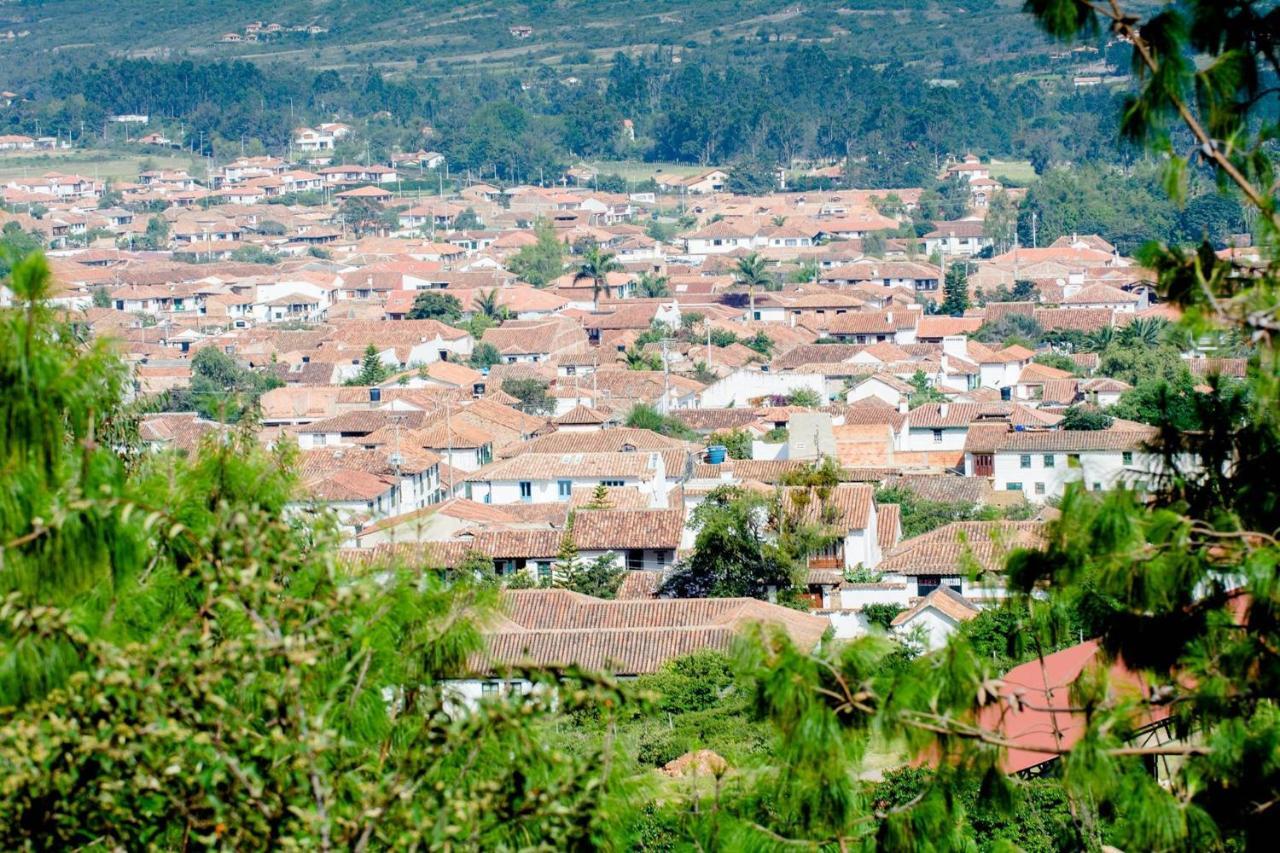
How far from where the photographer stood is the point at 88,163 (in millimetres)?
71500

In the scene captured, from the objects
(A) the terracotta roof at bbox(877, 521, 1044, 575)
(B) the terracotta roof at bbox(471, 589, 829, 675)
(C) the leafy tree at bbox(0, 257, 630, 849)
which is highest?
(C) the leafy tree at bbox(0, 257, 630, 849)

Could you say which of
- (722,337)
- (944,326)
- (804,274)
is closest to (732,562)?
(944,326)

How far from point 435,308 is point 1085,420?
60.2 ft

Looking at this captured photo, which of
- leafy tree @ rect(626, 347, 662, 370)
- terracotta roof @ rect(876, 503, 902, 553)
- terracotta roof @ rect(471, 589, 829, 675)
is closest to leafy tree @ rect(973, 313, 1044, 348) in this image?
leafy tree @ rect(626, 347, 662, 370)

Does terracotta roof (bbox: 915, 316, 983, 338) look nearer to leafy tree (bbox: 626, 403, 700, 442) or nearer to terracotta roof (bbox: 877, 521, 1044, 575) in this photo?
leafy tree (bbox: 626, 403, 700, 442)

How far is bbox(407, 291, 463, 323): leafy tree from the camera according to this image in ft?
126

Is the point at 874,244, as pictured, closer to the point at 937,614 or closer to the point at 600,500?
the point at 600,500

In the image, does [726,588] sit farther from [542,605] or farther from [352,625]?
[352,625]

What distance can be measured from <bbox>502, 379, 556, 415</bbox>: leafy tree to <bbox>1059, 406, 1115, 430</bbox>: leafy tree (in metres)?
7.91

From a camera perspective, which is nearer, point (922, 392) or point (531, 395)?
point (531, 395)

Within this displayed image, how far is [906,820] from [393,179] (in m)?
64.8

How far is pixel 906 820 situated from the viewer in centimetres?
432

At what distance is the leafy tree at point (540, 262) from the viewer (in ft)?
154

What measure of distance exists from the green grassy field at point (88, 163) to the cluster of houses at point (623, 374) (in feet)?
17.0
